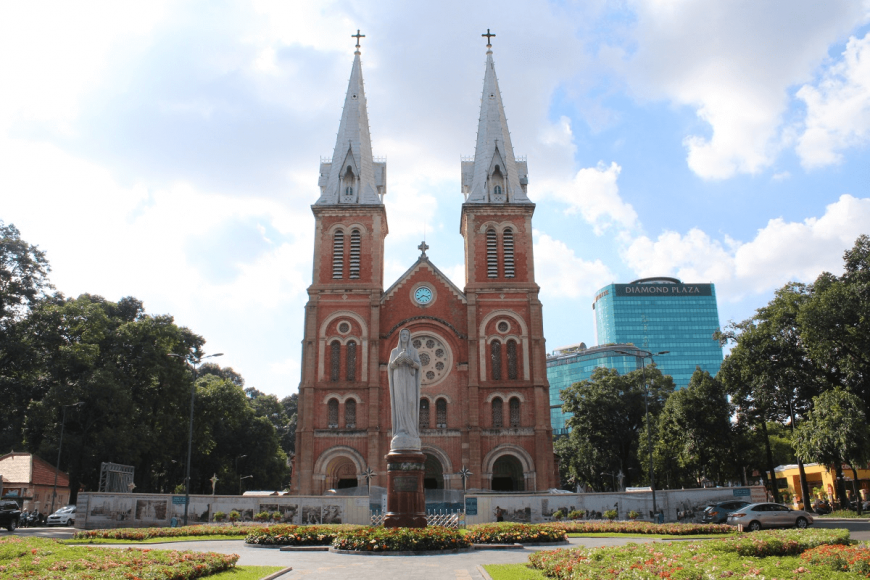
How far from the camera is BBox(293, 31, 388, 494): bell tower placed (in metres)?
40.4

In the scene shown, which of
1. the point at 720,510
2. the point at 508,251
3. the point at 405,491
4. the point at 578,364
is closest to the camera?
the point at 405,491

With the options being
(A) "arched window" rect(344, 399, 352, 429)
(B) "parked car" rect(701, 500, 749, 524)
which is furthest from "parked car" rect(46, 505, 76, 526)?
(B) "parked car" rect(701, 500, 749, 524)

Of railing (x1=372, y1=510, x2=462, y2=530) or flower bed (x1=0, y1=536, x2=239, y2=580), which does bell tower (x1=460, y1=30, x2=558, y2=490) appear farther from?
flower bed (x1=0, y1=536, x2=239, y2=580)

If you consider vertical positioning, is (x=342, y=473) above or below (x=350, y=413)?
below

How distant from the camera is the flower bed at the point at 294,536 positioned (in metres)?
17.7

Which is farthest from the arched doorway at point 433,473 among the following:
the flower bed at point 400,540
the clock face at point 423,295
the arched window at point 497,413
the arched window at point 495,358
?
the flower bed at point 400,540

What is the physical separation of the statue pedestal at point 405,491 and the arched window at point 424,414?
21999 mm

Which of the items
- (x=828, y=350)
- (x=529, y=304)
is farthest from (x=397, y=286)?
(x=828, y=350)

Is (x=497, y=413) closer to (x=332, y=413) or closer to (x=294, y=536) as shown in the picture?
(x=332, y=413)

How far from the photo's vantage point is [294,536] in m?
17.9

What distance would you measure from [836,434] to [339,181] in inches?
1284

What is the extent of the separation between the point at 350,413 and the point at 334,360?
3455 mm

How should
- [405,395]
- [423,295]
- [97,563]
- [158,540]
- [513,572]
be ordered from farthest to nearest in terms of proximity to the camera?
[423,295], [158,540], [405,395], [513,572], [97,563]

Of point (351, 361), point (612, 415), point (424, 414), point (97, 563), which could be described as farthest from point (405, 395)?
point (612, 415)
